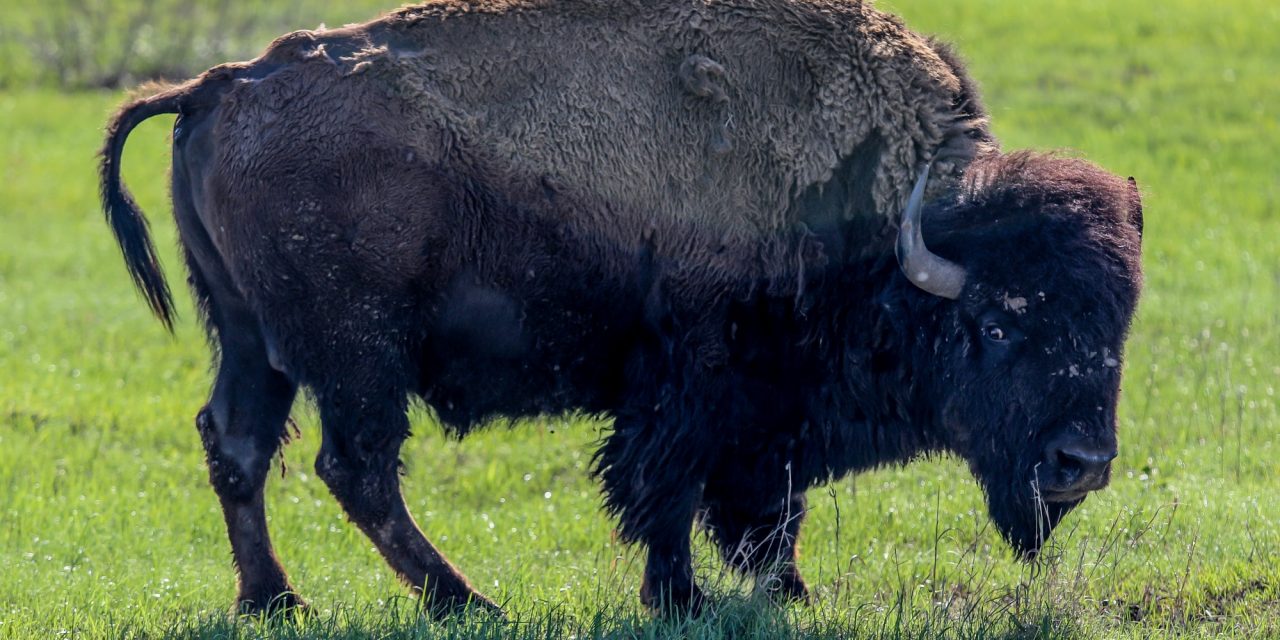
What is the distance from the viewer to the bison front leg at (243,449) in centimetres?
568

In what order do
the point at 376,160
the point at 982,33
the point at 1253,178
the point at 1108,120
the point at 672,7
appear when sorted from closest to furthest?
the point at 376,160, the point at 672,7, the point at 1253,178, the point at 1108,120, the point at 982,33

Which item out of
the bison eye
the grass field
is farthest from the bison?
the grass field

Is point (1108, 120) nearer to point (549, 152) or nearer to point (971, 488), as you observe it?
point (971, 488)

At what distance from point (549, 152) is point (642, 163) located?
35 centimetres

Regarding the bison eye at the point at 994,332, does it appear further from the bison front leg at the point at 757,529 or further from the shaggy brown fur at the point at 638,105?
the bison front leg at the point at 757,529

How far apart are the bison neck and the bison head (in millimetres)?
122

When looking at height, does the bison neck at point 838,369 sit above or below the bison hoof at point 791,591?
above

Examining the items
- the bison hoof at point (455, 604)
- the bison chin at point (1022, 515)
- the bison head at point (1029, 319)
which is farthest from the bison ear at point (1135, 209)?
the bison hoof at point (455, 604)

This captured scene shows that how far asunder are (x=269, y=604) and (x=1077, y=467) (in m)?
3.01

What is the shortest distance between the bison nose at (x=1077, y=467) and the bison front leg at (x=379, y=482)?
6.78 ft

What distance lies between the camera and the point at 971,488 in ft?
22.7

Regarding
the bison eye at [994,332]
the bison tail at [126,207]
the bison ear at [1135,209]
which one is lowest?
the bison eye at [994,332]

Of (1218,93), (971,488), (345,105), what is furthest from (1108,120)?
(345,105)

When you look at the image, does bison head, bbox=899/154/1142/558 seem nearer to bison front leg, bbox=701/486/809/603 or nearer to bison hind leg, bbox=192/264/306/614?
bison front leg, bbox=701/486/809/603
